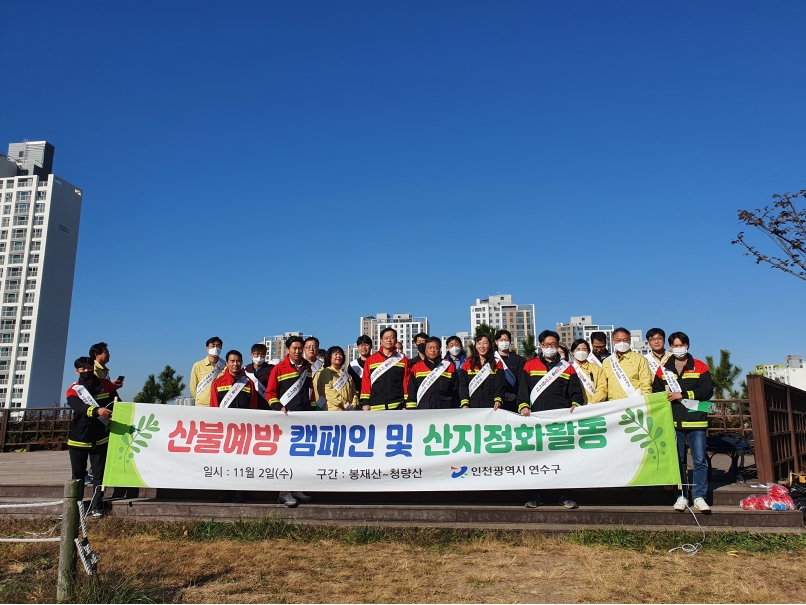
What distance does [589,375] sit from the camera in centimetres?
750

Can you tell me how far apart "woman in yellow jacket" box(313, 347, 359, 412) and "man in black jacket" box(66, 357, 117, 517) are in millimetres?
2493

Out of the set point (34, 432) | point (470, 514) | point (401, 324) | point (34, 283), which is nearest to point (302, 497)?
point (470, 514)

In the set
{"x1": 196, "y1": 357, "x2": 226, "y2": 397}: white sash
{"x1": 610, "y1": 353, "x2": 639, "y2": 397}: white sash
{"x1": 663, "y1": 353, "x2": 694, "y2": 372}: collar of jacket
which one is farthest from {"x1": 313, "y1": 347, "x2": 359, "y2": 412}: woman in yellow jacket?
{"x1": 663, "y1": 353, "x2": 694, "y2": 372}: collar of jacket

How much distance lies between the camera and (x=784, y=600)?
4.38 meters

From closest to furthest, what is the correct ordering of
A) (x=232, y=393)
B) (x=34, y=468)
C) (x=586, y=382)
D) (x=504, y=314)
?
(x=586, y=382), (x=232, y=393), (x=34, y=468), (x=504, y=314)

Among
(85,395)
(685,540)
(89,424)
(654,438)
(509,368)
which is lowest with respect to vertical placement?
(685,540)

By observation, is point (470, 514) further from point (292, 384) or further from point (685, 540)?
point (292, 384)

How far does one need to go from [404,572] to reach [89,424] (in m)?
4.21

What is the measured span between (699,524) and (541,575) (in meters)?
2.16

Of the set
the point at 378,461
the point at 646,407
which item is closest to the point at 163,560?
the point at 378,461

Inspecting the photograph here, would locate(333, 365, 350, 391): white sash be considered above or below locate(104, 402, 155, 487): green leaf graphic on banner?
above

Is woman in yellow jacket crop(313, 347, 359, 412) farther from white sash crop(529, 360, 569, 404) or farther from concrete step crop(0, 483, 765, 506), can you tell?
white sash crop(529, 360, 569, 404)

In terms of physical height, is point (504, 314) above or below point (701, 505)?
above

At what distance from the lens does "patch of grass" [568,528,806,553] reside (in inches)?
222
